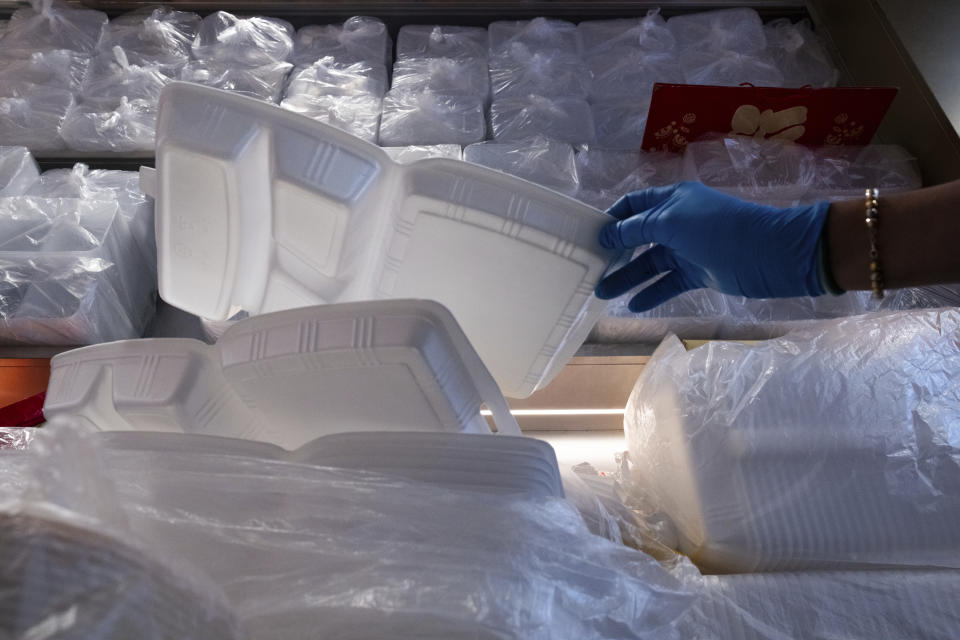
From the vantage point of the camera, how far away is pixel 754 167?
1449mm

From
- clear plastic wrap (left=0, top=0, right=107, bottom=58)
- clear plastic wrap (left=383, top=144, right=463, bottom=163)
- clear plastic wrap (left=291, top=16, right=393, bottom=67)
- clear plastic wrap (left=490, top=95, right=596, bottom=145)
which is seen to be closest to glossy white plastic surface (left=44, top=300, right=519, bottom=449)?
clear plastic wrap (left=383, top=144, right=463, bottom=163)

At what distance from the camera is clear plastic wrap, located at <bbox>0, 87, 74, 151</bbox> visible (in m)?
1.53

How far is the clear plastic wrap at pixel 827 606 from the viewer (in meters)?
0.80

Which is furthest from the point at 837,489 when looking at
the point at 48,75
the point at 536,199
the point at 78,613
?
the point at 48,75

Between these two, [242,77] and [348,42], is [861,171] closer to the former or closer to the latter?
[348,42]

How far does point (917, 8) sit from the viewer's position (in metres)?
1.74

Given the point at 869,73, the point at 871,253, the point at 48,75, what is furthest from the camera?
the point at 869,73

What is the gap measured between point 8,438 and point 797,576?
102cm

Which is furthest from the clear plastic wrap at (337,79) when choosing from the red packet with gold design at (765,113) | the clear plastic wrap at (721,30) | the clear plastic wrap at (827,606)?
the clear plastic wrap at (827,606)

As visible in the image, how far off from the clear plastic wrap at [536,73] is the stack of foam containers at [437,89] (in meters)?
0.04

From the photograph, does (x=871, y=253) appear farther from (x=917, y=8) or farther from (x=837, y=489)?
(x=917, y=8)

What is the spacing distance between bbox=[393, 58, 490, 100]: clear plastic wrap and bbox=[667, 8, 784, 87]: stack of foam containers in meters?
0.51

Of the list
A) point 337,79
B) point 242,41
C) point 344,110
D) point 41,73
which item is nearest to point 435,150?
point 344,110

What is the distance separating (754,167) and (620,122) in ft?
1.13
